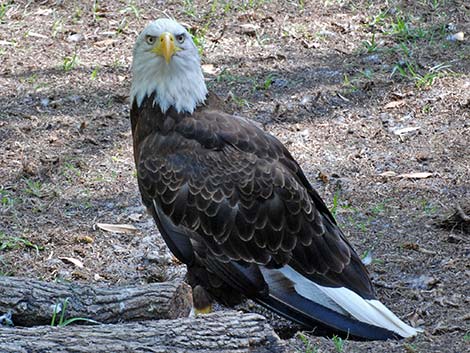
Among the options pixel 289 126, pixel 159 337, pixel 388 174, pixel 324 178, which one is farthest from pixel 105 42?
pixel 159 337

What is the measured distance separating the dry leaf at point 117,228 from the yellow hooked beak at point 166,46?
4.58 ft

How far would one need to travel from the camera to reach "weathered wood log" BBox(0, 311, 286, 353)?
416 centimetres

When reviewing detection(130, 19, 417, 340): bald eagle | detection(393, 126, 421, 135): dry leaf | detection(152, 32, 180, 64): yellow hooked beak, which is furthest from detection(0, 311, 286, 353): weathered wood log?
detection(393, 126, 421, 135): dry leaf

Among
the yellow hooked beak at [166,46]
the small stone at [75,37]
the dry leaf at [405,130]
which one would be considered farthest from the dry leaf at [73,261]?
the small stone at [75,37]

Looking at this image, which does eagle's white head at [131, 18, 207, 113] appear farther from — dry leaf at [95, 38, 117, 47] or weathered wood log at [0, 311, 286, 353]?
dry leaf at [95, 38, 117, 47]

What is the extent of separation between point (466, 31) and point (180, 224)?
472 centimetres

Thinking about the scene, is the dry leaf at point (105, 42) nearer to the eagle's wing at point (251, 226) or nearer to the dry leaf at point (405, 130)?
the dry leaf at point (405, 130)

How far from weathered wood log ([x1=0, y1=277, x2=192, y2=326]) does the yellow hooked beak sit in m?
1.41

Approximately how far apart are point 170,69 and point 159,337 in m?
2.12

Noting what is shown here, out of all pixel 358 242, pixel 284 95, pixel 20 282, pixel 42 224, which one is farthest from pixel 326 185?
pixel 20 282

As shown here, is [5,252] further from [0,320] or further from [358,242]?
[358,242]

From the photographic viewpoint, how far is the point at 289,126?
7980 millimetres

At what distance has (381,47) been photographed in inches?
358

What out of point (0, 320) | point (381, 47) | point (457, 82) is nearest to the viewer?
point (0, 320)
